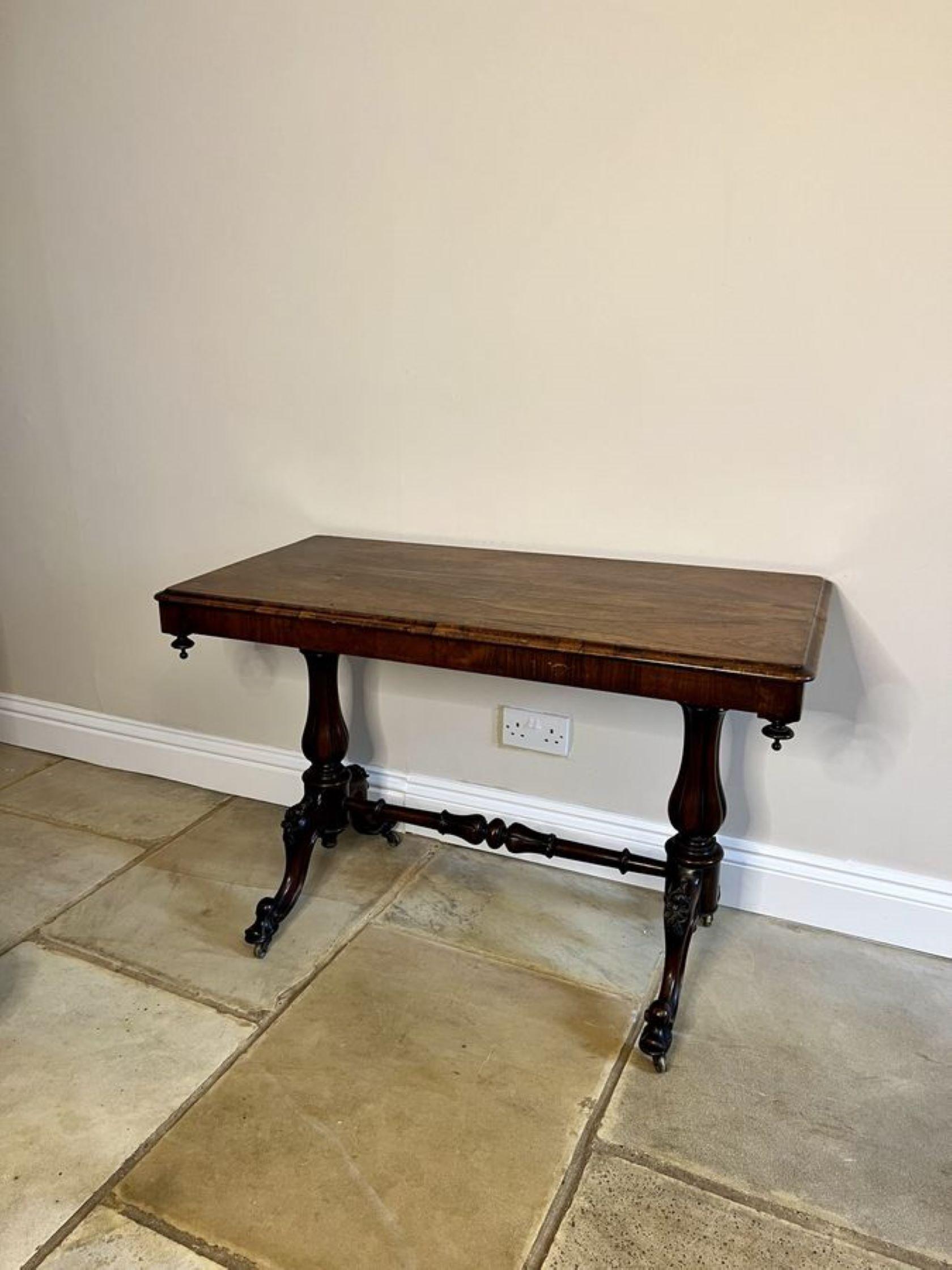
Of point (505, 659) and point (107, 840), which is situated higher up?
point (505, 659)

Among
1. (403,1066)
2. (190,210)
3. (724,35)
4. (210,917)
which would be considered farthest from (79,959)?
(724,35)

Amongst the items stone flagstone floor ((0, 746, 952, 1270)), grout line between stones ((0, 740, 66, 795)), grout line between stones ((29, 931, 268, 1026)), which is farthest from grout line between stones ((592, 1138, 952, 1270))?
grout line between stones ((0, 740, 66, 795))

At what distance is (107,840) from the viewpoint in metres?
2.20

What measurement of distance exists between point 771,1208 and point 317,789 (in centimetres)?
111

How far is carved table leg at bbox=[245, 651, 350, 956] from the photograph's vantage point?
186cm

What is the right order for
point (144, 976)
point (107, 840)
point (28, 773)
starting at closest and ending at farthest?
point (144, 976)
point (107, 840)
point (28, 773)

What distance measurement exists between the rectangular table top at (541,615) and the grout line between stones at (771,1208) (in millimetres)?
664

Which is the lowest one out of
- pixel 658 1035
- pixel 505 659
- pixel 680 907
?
pixel 658 1035

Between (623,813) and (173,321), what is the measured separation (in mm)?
1513

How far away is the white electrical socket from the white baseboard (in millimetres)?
133

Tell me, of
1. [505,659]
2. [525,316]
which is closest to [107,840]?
[505,659]

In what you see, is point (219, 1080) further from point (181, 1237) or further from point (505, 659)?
point (505, 659)

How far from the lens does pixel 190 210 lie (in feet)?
6.68

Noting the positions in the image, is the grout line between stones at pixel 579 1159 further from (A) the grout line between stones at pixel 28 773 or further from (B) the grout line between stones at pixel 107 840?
(A) the grout line between stones at pixel 28 773
